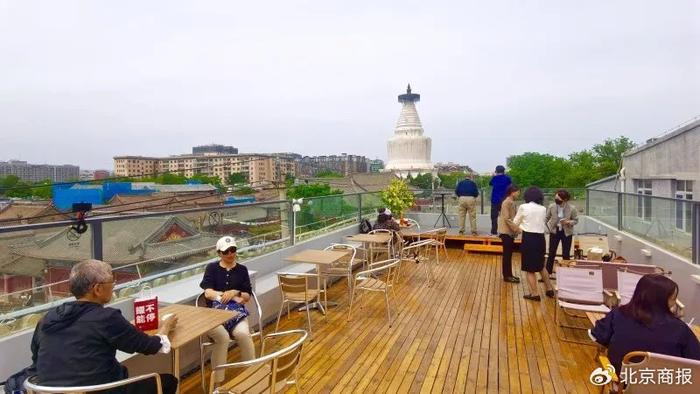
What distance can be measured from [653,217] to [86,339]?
23.9ft

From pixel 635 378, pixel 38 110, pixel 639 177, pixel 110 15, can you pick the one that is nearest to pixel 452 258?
pixel 635 378

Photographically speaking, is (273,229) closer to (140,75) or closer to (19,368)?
(19,368)

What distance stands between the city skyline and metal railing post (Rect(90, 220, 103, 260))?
13145mm

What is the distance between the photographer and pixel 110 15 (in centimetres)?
2111

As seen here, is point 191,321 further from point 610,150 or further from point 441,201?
point 610,150

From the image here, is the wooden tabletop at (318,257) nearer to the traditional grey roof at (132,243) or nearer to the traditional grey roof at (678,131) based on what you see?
the traditional grey roof at (132,243)

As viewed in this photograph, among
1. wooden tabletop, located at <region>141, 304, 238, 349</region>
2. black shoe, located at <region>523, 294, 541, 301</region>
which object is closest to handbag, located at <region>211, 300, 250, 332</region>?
wooden tabletop, located at <region>141, 304, 238, 349</region>

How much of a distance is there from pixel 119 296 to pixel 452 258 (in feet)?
23.8

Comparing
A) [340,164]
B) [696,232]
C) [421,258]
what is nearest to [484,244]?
[421,258]

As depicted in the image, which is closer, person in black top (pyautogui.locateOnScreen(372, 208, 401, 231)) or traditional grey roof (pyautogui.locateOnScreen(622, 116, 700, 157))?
person in black top (pyautogui.locateOnScreen(372, 208, 401, 231))

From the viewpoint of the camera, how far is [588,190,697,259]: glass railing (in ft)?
16.0

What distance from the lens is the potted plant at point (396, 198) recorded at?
1090 centimetres

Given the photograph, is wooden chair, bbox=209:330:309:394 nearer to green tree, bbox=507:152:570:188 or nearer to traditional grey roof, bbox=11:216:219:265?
traditional grey roof, bbox=11:216:219:265

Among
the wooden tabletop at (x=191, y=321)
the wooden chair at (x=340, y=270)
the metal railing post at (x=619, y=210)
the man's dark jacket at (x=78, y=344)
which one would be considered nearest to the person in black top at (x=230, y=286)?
the wooden tabletop at (x=191, y=321)
